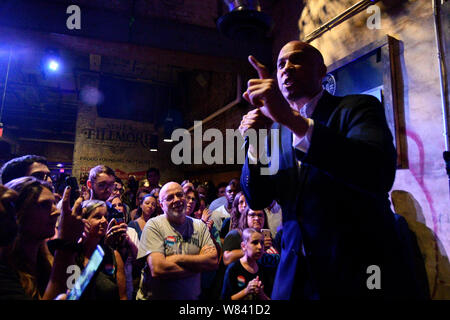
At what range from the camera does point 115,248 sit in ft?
8.20

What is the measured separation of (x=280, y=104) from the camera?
0.83 meters

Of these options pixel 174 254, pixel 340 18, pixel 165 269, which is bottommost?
pixel 165 269

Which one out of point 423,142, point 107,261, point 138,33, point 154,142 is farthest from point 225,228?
point 154,142

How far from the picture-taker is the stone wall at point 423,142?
8.71ft

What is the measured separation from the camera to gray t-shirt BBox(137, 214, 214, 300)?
7.98 feet

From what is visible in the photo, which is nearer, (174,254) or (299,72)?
(299,72)

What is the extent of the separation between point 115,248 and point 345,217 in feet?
7.09

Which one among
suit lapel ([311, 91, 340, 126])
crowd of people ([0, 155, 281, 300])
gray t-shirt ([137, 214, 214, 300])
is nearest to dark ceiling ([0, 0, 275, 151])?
crowd of people ([0, 155, 281, 300])

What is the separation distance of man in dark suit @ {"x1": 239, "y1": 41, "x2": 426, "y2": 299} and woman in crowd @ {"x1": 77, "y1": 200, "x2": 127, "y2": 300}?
1316mm

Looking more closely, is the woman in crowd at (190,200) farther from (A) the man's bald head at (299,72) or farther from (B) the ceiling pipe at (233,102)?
(B) the ceiling pipe at (233,102)

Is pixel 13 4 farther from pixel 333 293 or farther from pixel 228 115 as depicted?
pixel 333 293

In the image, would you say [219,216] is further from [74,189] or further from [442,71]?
[442,71]

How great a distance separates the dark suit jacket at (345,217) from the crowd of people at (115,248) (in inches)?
26.6

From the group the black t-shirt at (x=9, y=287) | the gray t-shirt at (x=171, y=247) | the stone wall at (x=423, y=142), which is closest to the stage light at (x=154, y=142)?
the gray t-shirt at (x=171, y=247)
